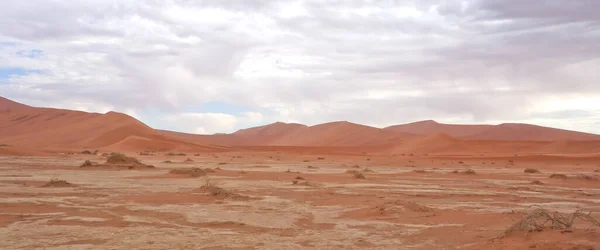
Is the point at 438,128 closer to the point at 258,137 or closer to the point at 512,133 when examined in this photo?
the point at 512,133

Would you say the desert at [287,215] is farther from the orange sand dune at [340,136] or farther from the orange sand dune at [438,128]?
the orange sand dune at [438,128]

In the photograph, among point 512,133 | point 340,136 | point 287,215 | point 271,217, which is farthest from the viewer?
point 512,133

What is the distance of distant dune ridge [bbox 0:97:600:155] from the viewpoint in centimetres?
8719

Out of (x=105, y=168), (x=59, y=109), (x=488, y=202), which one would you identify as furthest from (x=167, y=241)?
(x=59, y=109)

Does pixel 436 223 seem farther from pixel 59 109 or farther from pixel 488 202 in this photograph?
pixel 59 109

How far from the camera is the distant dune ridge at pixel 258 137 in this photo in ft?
286

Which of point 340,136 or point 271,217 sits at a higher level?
point 340,136

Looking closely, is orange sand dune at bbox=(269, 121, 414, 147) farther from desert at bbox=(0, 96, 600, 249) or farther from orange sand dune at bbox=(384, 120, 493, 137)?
desert at bbox=(0, 96, 600, 249)

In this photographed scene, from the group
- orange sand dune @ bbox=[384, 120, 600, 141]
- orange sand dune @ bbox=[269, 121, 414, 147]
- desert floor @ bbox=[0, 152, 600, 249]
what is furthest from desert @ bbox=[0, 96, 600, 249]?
orange sand dune @ bbox=[384, 120, 600, 141]

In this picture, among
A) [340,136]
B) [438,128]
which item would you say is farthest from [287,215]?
[438,128]

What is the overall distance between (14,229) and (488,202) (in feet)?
44.6

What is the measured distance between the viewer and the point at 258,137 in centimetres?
17275

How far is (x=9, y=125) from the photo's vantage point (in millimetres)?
114000

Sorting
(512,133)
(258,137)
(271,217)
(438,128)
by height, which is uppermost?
(438,128)
